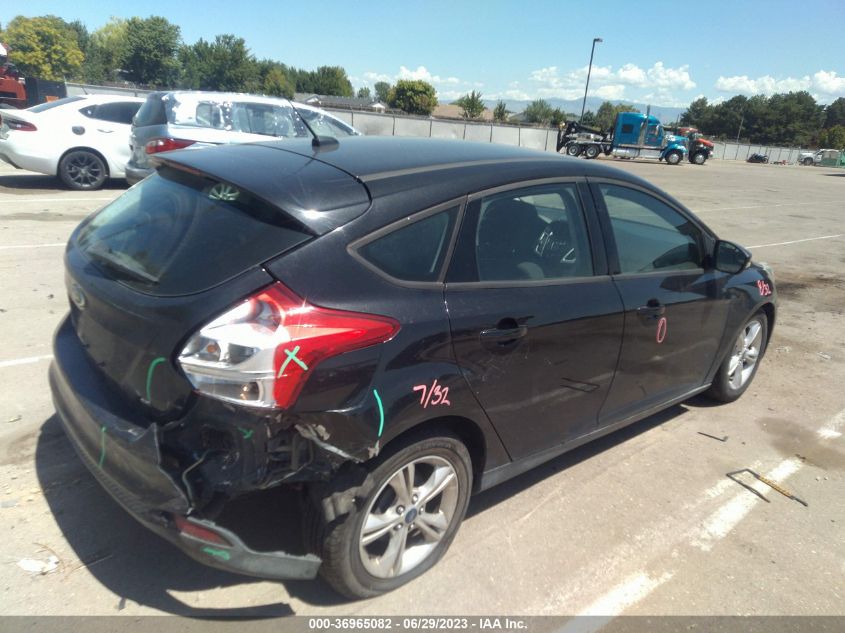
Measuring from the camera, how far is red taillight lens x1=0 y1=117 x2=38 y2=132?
10875 millimetres

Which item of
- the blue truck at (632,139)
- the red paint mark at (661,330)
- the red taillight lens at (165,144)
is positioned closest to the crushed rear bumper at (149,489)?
the red paint mark at (661,330)

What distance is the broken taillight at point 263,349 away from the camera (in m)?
2.11

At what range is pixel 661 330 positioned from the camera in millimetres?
3666

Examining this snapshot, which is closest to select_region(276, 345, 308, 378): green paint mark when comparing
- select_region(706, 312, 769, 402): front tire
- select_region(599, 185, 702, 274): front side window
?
select_region(599, 185, 702, 274): front side window

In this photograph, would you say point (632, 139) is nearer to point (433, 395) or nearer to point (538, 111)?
point (433, 395)

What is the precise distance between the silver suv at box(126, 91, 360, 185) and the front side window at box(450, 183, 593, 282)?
6.31m

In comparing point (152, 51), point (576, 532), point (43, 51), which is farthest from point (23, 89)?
point (152, 51)

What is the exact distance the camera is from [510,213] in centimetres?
301

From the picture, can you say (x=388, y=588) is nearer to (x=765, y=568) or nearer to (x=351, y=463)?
(x=351, y=463)

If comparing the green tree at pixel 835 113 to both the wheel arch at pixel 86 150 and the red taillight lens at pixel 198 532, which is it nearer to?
the wheel arch at pixel 86 150

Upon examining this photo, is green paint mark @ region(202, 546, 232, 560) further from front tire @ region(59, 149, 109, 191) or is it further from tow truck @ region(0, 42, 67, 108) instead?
tow truck @ region(0, 42, 67, 108)

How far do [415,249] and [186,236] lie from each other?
35.8 inches

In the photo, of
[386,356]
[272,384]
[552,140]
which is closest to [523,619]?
[386,356]

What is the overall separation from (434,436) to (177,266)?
3.96ft
